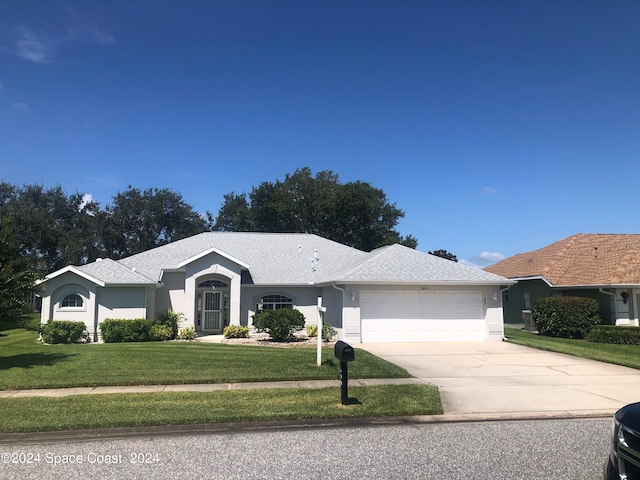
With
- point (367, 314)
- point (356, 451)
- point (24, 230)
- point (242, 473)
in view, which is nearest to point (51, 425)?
point (242, 473)

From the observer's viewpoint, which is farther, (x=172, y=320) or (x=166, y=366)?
(x=172, y=320)

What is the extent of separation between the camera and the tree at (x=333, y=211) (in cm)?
4734

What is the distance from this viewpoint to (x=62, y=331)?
62.5 feet

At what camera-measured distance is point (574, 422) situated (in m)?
7.62

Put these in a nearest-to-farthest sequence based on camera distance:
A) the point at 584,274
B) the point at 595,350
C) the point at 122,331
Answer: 1. the point at 595,350
2. the point at 122,331
3. the point at 584,274

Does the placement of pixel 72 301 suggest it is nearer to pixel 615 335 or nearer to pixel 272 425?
pixel 272 425

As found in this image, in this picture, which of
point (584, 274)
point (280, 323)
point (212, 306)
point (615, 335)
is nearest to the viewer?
point (280, 323)

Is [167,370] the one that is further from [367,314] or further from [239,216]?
[239,216]

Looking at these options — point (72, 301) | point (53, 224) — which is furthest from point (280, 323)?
point (53, 224)

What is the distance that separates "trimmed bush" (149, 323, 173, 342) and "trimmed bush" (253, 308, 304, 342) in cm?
417

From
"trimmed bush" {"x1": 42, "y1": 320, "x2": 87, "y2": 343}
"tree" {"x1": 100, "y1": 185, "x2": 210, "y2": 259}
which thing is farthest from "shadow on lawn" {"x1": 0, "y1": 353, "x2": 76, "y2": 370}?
"tree" {"x1": 100, "y1": 185, "x2": 210, "y2": 259}

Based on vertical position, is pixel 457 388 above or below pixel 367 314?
below

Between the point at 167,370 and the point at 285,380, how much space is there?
11.0 ft

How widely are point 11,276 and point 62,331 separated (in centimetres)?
743
